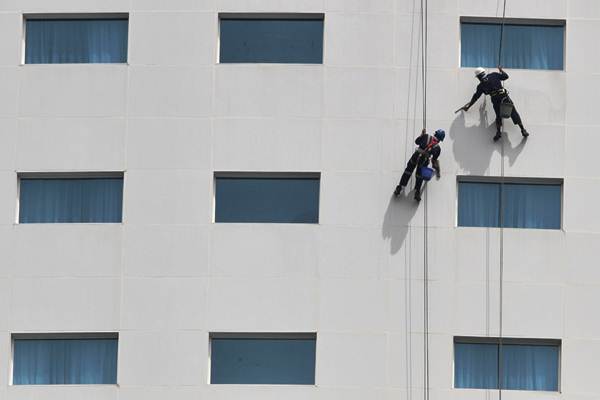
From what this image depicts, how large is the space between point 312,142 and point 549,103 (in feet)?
15.1

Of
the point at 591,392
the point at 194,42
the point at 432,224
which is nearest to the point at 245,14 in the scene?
the point at 194,42

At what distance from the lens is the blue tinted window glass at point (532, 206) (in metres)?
32.3

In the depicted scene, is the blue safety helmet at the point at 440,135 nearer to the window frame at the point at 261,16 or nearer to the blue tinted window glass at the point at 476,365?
the window frame at the point at 261,16

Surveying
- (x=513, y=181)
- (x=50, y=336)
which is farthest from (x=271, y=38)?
(x=50, y=336)

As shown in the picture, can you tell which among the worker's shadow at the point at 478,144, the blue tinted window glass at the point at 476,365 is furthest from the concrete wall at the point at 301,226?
the blue tinted window glass at the point at 476,365

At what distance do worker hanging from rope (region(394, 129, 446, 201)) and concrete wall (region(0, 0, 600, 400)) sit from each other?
0.46m

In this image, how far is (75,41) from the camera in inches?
1307

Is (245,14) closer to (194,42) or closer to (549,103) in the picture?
(194,42)

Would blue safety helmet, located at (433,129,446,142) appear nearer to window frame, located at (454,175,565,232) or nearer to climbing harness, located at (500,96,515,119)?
window frame, located at (454,175,565,232)

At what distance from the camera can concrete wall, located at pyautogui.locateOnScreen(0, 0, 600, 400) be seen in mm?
31312

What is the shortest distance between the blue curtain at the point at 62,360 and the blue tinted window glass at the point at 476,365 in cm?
636

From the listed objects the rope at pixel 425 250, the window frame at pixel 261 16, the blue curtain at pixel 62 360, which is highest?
the window frame at pixel 261 16

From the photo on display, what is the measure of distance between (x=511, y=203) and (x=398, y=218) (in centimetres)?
225

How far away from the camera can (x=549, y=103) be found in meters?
32.5
